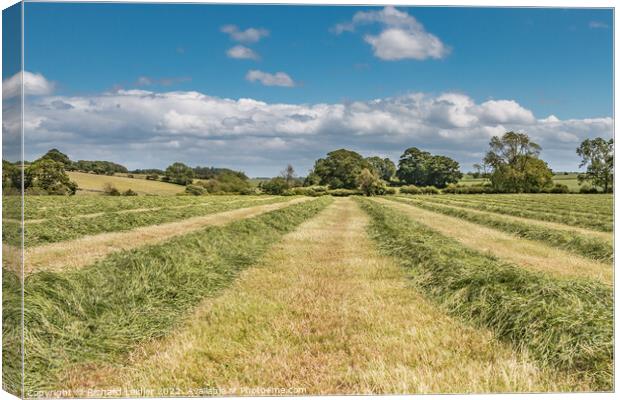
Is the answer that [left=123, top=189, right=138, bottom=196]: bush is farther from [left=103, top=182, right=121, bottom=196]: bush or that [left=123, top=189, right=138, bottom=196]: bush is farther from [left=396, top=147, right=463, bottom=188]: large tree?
[left=396, top=147, right=463, bottom=188]: large tree

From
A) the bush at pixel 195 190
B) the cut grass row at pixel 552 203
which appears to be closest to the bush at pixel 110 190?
the bush at pixel 195 190

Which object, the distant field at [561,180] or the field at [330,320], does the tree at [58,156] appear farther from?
the distant field at [561,180]

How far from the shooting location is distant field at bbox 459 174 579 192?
450 cm

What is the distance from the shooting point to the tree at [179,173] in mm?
4199

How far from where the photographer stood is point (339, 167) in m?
4.54

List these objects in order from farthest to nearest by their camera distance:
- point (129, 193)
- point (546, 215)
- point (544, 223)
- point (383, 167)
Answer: point (544, 223)
point (546, 215)
point (383, 167)
point (129, 193)

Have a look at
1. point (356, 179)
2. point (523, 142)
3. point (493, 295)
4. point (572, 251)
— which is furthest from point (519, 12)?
point (572, 251)

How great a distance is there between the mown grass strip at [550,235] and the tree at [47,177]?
10.0ft

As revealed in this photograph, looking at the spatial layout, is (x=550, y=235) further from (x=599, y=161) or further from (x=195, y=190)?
(x=195, y=190)

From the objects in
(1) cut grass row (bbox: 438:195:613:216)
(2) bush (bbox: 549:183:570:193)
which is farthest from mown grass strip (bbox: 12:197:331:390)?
(2) bush (bbox: 549:183:570:193)

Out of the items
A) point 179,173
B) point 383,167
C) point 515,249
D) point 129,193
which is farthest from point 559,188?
point 129,193

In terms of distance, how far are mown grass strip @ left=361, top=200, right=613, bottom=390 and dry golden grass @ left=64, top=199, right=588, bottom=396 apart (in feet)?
0.61

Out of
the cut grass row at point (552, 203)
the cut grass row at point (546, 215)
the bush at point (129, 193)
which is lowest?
the cut grass row at point (546, 215)

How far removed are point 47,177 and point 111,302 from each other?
49.6 inches
